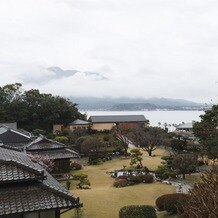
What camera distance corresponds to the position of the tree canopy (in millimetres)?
71000

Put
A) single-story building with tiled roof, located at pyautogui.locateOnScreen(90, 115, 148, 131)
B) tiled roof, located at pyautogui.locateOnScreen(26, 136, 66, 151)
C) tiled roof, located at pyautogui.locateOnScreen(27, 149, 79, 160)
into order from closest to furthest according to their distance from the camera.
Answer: tiled roof, located at pyautogui.locateOnScreen(27, 149, 79, 160)
tiled roof, located at pyautogui.locateOnScreen(26, 136, 66, 151)
single-story building with tiled roof, located at pyautogui.locateOnScreen(90, 115, 148, 131)

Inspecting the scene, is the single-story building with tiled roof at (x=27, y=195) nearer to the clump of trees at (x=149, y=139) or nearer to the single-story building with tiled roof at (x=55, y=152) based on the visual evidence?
the single-story building with tiled roof at (x=55, y=152)

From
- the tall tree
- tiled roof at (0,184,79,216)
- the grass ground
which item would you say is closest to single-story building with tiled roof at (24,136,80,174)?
the grass ground

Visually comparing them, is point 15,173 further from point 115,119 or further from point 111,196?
point 115,119

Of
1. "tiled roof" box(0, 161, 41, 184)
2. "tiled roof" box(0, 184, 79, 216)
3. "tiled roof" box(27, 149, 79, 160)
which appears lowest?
"tiled roof" box(27, 149, 79, 160)

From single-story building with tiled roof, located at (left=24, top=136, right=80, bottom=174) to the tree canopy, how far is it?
3182 centimetres

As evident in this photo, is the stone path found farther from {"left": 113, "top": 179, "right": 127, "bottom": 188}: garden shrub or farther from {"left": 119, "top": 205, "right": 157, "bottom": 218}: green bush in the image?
{"left": 119, "top": 205, "right": 157, "bottom": 218}: green bush

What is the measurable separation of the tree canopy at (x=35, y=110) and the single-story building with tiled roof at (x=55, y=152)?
31.8m

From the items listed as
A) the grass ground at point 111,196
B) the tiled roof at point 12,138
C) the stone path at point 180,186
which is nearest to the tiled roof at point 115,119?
the tiled roof at point 12,138

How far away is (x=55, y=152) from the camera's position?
39.4 meters

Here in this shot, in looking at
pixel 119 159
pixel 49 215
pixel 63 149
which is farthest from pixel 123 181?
pixel 49 215

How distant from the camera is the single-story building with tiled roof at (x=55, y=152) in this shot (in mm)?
38547

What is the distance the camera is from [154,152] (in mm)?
53281

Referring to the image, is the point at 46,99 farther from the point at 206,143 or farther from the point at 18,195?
the point at 18,195
